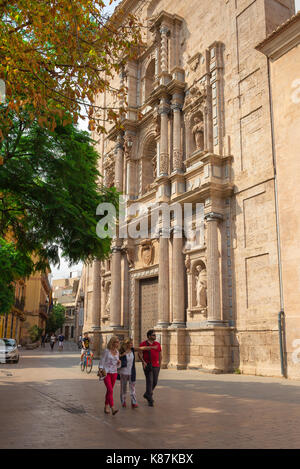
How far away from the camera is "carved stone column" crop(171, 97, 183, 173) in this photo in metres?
20.3

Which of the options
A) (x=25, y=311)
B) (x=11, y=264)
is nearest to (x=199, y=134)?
(x=11, y=264)

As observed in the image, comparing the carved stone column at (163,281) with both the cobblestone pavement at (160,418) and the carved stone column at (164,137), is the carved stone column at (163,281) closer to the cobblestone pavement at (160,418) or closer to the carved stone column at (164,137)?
the carved stone column at (164,137)

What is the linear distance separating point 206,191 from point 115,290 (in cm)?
907

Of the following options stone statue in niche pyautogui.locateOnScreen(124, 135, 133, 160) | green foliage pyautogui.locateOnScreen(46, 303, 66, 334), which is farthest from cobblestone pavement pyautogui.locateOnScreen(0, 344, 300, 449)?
green foliage pyautogui.locateOnScreen(46, 303, 66, 334)

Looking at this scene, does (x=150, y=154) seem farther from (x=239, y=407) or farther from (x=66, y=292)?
(x=66, y=292)

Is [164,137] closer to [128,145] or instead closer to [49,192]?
[128,145]

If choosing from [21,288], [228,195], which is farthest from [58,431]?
[21,288]

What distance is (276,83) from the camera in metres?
15.5

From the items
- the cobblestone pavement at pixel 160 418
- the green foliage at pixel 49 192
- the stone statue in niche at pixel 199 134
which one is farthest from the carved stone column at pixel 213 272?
the green foliage at pixel 49 192

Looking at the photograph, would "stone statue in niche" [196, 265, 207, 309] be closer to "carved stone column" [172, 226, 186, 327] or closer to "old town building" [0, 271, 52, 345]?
"carved stone column" [172, 226, 186, 327]

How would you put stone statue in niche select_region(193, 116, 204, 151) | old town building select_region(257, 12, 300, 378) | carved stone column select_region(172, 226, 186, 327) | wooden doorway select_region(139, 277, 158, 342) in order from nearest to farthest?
old town building select_region(257, 12, 300, 378) → carved stone column select_region(172, 226, 186, 327) → stone statue in niche select_region(193, 116, 204, 151) → wooden doorway select_region(139, 277, 158, 342)

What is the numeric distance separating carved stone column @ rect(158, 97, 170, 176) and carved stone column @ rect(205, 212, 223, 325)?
4606 mm

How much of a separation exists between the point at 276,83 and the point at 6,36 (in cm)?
1103

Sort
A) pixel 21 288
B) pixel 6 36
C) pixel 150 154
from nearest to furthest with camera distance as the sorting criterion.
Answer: pixel 6 36 → pixel 150 154 → pixel 21 288
